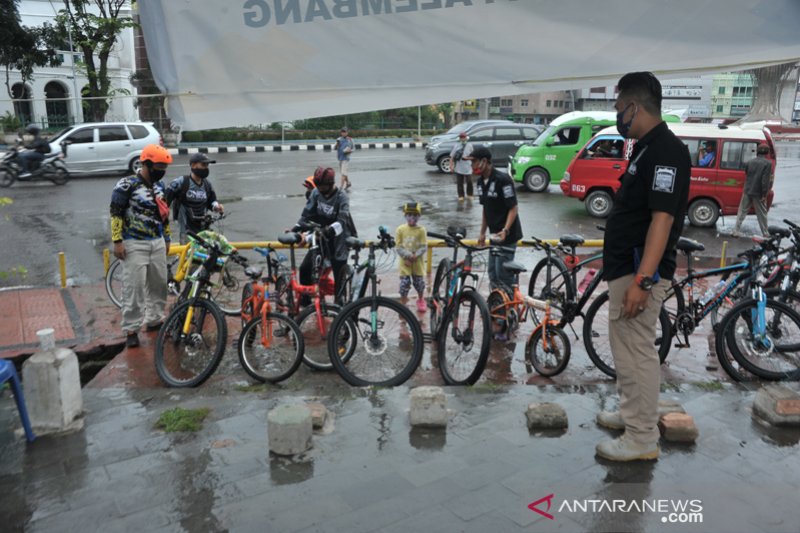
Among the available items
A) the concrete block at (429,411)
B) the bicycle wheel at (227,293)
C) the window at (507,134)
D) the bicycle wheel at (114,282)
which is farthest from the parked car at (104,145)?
the concrete block at (429,411)

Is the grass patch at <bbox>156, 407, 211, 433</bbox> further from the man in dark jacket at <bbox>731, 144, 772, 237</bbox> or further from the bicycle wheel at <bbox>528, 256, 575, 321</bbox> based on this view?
the man in dark jacket at <bbox>731, 144, 772, 237</bbox>

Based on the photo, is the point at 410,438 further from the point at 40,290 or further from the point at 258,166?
the point at 258,166

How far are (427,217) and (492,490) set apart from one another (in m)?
11.1

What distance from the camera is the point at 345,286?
6.57 m

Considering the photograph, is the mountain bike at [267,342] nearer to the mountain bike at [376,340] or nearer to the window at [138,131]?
the mountain bike at [376,340]

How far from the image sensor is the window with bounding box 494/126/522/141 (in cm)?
2208

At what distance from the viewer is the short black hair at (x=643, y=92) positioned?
322 centimetres

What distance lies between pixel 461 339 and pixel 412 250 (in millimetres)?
2129

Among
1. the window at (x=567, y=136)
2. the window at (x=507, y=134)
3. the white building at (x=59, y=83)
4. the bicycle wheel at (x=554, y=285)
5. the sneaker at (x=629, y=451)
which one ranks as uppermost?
the white building at (x=59, y=83)

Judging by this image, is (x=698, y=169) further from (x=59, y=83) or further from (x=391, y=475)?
(x=59, y=83)

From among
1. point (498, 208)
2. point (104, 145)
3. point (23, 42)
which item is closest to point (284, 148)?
point (23, 42)

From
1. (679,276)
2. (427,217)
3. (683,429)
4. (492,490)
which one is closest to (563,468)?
(492,490)

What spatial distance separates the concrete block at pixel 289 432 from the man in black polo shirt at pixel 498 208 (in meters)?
2.96

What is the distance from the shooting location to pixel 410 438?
161 inches
